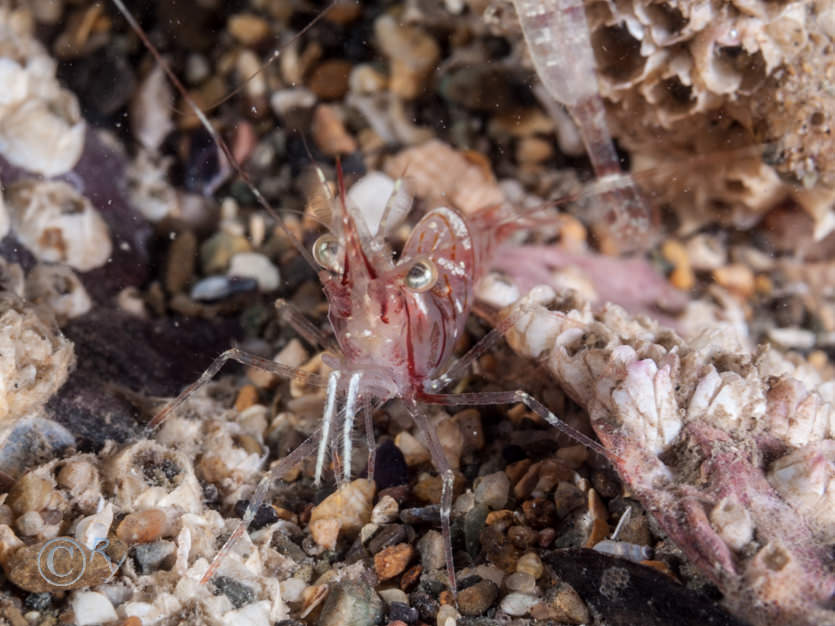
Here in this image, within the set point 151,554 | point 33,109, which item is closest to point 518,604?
point 151,554

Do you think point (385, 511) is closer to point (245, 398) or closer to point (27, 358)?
point (245, 398)

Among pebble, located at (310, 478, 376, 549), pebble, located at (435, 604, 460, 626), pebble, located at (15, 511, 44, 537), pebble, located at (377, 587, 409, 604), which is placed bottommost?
pebble, located at (435, 604, 460, 626)

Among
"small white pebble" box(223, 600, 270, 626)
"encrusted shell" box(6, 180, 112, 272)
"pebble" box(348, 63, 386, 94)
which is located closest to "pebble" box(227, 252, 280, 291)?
"encrusted shell" box(6, 180, 112, 272)

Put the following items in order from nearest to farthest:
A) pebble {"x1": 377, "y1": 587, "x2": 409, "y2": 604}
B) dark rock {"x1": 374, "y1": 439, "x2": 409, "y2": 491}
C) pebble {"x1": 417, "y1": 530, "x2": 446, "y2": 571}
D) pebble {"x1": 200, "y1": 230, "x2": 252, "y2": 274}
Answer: pebble {"x1": 377, "y1": 587, "x2": 409, "y2": 604} → pebble {"x1": 417, "y1": 530, "x2": 446, "y2": 571} → dark rock {"x1": 374, "y1": 439, "x2": 409, "y2": 491} → pebble {"x1": 200, "y1": 230, "x2": 252, "y2": 274}

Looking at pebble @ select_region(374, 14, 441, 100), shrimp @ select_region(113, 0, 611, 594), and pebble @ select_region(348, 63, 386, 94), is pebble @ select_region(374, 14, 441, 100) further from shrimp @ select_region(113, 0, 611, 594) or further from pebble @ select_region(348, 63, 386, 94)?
shrimp @ select_region(113, 0, 611, 594)

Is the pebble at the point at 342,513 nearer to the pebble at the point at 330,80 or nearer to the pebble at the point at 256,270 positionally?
the pebble at the point at 256,270

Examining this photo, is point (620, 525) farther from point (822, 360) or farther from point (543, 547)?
point (822, 360)
